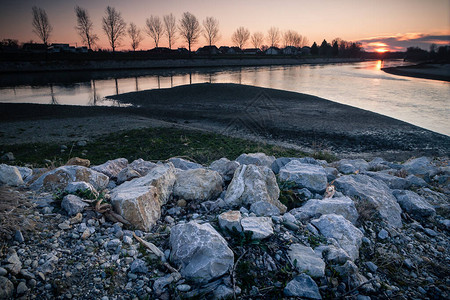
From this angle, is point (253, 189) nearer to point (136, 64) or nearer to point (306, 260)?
point (306, 260)

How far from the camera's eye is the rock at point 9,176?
3.22m

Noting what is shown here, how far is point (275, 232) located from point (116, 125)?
42.2 ft

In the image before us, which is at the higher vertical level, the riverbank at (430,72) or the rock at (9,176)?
the riverbank at (430,72)

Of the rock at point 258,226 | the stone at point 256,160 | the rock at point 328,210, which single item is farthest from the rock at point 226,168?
the rock at point 258,226

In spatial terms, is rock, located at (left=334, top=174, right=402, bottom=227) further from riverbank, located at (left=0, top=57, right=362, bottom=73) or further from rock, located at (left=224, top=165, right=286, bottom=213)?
riverbank, located at (left=0, top=57, right=362, bottom=73)

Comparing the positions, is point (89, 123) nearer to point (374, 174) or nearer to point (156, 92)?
point (156, 92)

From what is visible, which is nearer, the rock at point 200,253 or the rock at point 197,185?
the rock at point 200,253

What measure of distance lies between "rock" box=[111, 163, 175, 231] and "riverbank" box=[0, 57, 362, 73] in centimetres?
5467

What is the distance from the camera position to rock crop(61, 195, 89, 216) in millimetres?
2724

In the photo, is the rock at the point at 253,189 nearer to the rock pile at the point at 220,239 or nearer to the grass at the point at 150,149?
the rock pile at the point at 220,239

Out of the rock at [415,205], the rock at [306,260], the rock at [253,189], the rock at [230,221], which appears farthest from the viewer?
the rock at [415,205]

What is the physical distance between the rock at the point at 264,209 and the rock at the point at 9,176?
124 inches

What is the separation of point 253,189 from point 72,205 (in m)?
2.18

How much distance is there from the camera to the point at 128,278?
6.94 feet
